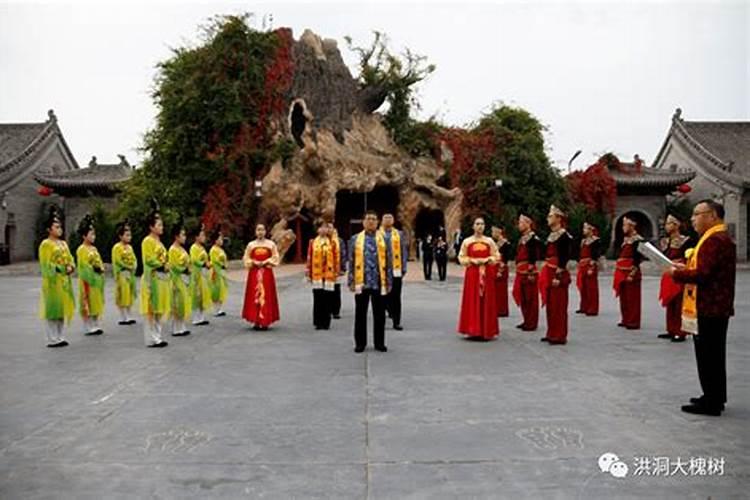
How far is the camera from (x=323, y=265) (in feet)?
33.8

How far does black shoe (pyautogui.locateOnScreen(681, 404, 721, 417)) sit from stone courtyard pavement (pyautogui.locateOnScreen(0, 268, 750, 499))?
0.11m

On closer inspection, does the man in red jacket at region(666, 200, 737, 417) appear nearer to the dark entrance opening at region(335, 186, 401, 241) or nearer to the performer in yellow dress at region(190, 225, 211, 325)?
the performer in yellow dress at region(190, 225, 211, 325)

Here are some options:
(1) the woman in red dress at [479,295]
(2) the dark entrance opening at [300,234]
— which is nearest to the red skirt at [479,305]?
(1) the woman in red dress at [479,295]

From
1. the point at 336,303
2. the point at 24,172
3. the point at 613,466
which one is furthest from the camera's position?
the point at 24,172

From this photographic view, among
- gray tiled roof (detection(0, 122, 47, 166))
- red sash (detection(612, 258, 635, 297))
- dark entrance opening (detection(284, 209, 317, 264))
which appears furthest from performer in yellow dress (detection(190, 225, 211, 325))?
gray tiled roof (detection(0, 122, 47, 166))

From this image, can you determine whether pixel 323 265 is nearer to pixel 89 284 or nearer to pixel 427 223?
pixel 89 284

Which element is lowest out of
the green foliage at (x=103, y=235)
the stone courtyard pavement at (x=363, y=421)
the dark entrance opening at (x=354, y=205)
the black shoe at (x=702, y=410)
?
the stone courtyard pavement at (x=363, y=421)

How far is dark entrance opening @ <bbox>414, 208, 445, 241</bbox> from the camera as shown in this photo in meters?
29.2

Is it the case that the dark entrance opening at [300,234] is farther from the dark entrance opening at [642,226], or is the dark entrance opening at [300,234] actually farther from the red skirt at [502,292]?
the dark entrance opening at [642,226]

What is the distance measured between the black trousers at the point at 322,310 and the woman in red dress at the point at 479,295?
2298 mm

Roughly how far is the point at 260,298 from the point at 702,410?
6.40 metres

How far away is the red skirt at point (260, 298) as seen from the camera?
9656 millimetres

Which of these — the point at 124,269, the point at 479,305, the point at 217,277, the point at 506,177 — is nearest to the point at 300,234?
the point at 506,177

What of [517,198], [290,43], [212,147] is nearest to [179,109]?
[212,147]
